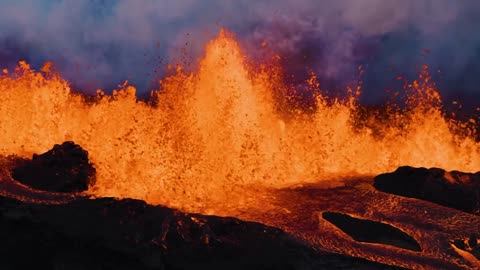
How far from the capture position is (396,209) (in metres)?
12.6

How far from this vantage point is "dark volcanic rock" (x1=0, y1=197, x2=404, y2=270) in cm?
863

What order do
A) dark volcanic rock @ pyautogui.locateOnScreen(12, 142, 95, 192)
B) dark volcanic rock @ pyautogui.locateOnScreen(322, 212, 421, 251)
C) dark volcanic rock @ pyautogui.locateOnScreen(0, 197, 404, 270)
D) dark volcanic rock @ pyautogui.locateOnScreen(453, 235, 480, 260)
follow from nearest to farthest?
dark volcanic rock @ pyautogui.locateOnScreen(0, 197, 404, 270) < dark volcanic rock @ pyautogui.locateOnScreen(453, 235, 480, 260) < dark volcanic rock @ pyautogui.locateOnScreen(322, 212, 421, 251) < dark volcanic rock @ pyautogui.locateOnScreen(12, 142, 95, 192)

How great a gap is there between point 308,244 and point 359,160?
34.2 ft

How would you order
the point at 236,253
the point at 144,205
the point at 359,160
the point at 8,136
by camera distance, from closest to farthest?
the point at 236,253 < the point at 144,205 < the point at 8,136 < the point at 359,160

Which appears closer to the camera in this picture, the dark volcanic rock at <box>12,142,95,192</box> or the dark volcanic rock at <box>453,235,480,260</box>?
the dark volcanic rock at <box>453,235,480,260</box>

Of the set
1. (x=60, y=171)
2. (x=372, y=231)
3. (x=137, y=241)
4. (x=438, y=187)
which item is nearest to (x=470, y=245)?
(x=372, y=231)

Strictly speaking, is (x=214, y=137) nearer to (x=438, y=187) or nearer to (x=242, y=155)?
(x=242, y=155)

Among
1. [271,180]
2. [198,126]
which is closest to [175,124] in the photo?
[198,126]

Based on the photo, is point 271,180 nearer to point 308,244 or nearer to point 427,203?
point 427,203

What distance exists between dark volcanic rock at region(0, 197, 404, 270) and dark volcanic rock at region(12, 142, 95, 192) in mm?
2158

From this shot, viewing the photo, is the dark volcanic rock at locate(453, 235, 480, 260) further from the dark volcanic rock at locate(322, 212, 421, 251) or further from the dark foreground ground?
the dark volcanic rock at locate(322, 212, 421, 251)

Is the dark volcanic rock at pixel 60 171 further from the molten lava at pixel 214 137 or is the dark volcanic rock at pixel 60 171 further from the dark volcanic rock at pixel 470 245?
the dark volcanic rock at pixel 470 245

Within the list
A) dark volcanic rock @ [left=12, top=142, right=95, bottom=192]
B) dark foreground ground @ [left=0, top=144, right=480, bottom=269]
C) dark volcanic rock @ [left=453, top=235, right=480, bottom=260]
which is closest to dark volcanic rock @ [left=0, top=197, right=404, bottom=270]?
dark foreground ground @ [left=0, top=144, right=480, bottom=269]

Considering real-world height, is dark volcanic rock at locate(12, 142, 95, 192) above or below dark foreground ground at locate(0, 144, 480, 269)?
above
